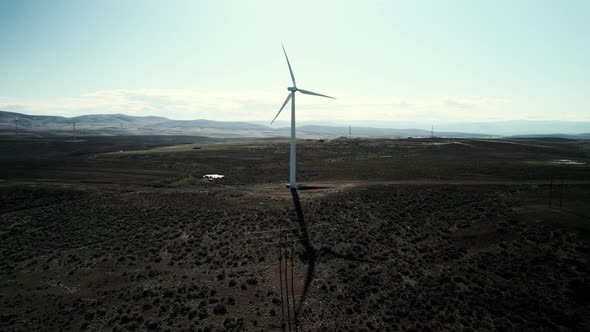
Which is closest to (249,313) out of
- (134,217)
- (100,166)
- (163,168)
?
(134,217)

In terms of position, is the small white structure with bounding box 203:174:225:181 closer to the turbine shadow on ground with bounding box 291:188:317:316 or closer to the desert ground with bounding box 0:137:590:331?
the desert ground with bounding box 0:137:590:331

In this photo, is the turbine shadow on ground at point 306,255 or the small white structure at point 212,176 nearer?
the turbine shadow on ground at point 306,255

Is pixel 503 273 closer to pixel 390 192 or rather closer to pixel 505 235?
Answer: pixel 505 235

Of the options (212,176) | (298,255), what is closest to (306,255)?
(298,255)

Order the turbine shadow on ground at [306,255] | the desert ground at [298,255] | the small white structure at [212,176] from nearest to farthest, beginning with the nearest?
the desert ground at [298,255]
the turbine shadow on ground at [306,255]
the small white structure at [212,176]

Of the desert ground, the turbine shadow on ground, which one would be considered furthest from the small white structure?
the turbine shadow on ground

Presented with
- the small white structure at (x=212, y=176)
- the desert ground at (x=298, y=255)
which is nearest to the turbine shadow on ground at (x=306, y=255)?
the desert ground at (x=298, y=255)

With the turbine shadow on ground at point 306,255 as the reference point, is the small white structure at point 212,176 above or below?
above

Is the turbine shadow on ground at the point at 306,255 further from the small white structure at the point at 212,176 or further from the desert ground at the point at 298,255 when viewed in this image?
the small white structure at the point at 212,176

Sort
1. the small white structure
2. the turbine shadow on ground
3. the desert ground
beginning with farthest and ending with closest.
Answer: the small white structure → the turbine shadow on ground → the desert ground
